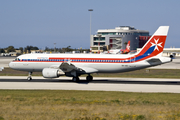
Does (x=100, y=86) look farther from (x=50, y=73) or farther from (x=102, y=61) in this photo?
(x=50, y=73)

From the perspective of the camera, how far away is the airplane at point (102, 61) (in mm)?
33406

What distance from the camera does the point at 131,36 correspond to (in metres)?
198

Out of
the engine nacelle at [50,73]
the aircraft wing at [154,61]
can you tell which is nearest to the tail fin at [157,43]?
the aircraft wing at [154,61]

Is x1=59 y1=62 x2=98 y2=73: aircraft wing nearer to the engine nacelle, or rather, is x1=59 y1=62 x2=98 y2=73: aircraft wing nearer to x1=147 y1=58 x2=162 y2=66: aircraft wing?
the engine nacelle

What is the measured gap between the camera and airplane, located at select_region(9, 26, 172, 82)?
3341cm

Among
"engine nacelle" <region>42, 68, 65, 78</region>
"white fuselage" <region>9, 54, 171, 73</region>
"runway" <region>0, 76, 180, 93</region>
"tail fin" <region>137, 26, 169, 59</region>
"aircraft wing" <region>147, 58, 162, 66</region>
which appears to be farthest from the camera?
"white fuselage" <region>9, 54, 171, 73</region>

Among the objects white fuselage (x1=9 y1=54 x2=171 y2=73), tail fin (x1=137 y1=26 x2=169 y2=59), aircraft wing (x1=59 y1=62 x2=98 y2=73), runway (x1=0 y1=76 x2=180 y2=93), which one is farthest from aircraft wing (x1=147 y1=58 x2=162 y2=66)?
aircraft wing (x1=59 y1=62 x2=98 y2=73)

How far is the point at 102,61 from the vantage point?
34906 millimetres

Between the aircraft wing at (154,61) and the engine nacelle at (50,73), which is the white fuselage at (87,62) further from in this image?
the engine nacelle at (50,73)

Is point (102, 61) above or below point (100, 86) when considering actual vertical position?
above

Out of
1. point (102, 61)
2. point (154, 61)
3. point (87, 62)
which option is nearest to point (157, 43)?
point (154, 61)

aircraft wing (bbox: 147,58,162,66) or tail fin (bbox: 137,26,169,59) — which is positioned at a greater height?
tail fin (bbox: 137,26,169,59)

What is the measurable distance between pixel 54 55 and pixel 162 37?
50.6 ft

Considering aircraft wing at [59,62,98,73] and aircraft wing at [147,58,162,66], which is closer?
aircraft wing at [59,62,98,73]
